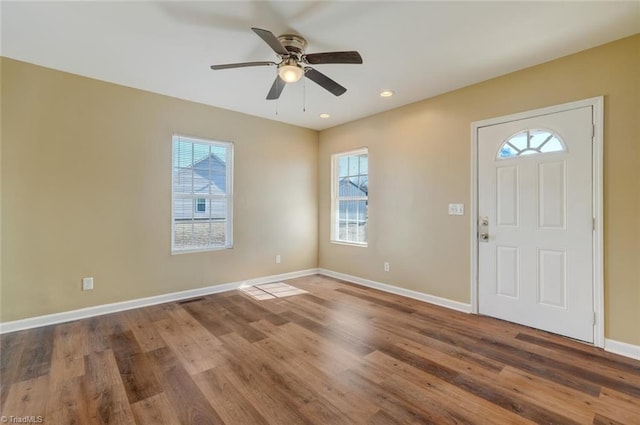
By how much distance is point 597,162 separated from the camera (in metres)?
2.59

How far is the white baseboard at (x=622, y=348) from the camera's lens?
2.41m

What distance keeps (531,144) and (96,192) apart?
4787mm

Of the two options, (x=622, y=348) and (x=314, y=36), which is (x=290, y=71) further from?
(x=622, y=348)

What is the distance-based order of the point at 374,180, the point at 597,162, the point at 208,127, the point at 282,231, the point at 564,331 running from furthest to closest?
1. the point at 282,231
2. the point at 374,180
3. the point at 208,127
4. the point at 564,331
5. the point at 597,162

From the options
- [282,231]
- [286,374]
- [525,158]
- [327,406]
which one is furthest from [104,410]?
[525,158]

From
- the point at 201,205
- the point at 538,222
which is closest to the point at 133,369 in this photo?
the point at 201,205

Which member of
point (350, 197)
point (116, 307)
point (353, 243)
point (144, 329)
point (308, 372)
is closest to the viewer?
point (308, 372)

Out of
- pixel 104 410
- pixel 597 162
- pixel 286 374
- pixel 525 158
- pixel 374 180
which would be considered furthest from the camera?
pixel 374 180

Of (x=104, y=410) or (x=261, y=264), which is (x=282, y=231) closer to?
(x=261, y=264)

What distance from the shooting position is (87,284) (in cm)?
327

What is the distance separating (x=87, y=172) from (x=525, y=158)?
15.7ft

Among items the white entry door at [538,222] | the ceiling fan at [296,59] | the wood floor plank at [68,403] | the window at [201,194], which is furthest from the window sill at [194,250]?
the white entry door at [538,222]

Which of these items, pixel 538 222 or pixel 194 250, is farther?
pixel 194 250

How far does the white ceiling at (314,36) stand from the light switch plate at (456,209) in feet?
4.68
